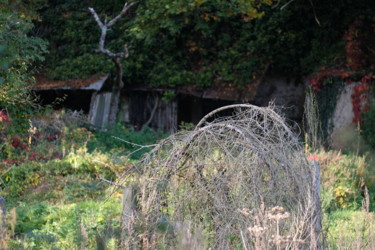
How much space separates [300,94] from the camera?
17.9 meters

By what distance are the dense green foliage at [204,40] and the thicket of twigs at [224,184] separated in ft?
37.9

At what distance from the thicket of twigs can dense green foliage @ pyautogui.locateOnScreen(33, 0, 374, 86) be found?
11561 millimetres

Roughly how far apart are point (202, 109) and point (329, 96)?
5.13 metres

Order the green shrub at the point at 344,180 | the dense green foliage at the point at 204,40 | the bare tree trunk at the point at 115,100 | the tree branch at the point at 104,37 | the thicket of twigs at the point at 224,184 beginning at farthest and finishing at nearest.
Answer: the bare tree trunk at the point at 115,100 < the dense green foliage at the point at 204,40 < the tree branch at the point at 104,37 < the green shrub at the point at 344,180 < the thicket of twigs at the point at 224,184

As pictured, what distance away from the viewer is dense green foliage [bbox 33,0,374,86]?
56.2ft

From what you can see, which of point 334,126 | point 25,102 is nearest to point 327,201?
point 25,102

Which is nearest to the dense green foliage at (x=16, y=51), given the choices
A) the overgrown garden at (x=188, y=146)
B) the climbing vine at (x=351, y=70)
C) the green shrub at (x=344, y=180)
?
the overgrown garden at (x=188, y=146)

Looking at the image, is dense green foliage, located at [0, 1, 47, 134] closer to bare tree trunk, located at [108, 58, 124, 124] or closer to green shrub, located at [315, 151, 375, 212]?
green shrub, located at [315, 151, 375, 212]

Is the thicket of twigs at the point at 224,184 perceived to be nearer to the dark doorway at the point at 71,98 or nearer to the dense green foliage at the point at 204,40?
the dense green foliage at the point at 204,40

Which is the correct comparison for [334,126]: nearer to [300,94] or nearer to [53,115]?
[300,94]

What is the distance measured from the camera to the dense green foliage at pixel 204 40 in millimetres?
17125

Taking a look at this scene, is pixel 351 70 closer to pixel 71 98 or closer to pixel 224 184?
pixel 71 98

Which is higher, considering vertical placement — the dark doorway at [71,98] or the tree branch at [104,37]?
the tree branch at [104,37]

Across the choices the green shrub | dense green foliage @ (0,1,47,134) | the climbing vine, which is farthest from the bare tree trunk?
dense green foliage @ (0,1,47,134)
